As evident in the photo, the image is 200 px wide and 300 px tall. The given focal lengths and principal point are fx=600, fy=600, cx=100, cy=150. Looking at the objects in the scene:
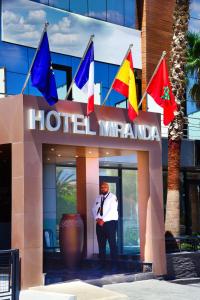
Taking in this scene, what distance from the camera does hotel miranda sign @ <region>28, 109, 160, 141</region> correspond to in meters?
13.6

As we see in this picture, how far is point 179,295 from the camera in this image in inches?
517

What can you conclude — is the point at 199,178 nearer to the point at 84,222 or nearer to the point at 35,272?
the point at 84,222

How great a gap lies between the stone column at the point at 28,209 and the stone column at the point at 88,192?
3.35m

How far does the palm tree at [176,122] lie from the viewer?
60.4 feet

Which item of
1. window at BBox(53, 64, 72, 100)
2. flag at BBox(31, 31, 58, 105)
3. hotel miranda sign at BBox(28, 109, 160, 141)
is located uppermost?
window at BBox(53, 64, 72, 100)

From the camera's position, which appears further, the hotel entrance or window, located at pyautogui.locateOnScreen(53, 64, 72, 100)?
window, located at pyautogui.locateOnScreen(53, 64, 72, 100)

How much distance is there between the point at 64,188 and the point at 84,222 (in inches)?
53.7

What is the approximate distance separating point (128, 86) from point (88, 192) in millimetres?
3372

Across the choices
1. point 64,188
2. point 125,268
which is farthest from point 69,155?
point 125,268

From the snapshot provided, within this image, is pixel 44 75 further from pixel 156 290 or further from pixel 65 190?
pixel 156 290

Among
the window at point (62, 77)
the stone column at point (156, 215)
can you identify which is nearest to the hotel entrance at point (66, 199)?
the stone column at point (156, 215)

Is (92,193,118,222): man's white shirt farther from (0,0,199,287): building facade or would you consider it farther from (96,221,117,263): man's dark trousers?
(0,0,199,287): building facade

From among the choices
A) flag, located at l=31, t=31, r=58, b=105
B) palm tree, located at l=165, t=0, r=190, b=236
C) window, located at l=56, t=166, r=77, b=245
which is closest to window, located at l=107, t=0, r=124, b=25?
palm tree, located at l=165, t=0, r=190, b=236

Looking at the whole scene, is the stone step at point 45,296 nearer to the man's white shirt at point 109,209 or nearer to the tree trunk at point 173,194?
the man's white shirt at point 109,209
